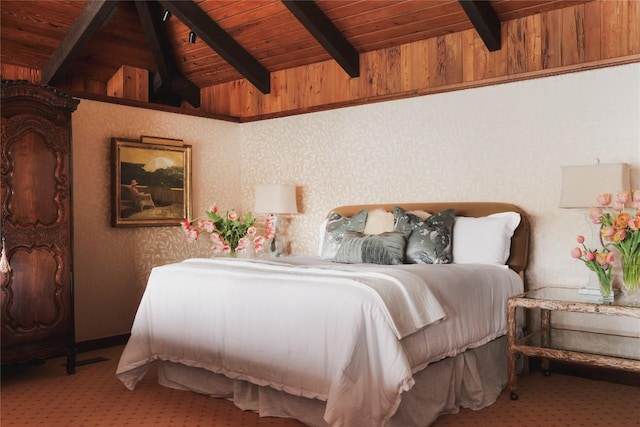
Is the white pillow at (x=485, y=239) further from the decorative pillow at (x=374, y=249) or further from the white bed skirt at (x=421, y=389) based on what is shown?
the white bed skirt at (x=421, y=389)

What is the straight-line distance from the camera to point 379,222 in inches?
173

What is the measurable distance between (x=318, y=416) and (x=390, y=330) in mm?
643

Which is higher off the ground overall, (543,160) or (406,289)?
(543,160)

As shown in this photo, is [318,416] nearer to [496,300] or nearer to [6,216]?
[496,300]

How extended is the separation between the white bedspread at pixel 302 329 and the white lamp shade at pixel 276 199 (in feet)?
5.76

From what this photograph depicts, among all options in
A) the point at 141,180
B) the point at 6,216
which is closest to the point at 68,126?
the point at 6,216

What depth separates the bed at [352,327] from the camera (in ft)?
8.73

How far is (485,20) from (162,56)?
3319 millimetres

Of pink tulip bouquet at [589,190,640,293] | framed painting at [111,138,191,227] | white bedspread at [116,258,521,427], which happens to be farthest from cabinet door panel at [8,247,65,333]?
pink tulip bouquet at [589,190,640,293]

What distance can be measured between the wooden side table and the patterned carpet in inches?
10.5

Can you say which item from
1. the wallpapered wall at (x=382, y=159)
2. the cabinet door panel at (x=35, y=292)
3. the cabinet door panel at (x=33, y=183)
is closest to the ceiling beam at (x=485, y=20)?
the wallpapered wall at (x=382, y=159)

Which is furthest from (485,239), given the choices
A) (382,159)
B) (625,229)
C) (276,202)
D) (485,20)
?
(276,202)

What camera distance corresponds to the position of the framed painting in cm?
513

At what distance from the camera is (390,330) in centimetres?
264
